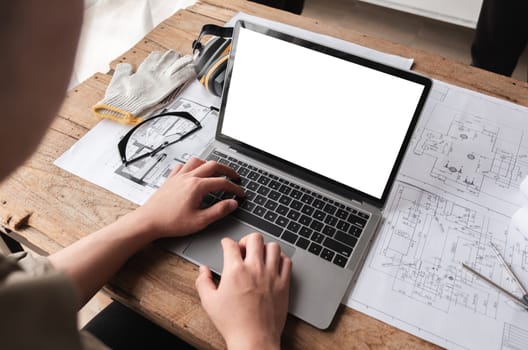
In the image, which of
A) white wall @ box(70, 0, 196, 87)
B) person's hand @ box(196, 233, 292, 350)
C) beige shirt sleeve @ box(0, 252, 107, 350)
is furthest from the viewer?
white wall @ box(70, 0, 196, 87)

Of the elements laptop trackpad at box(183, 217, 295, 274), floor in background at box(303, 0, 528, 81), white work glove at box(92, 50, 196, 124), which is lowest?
floor in background at box(303, 0, 528, 81)

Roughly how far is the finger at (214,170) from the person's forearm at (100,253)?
13 cm

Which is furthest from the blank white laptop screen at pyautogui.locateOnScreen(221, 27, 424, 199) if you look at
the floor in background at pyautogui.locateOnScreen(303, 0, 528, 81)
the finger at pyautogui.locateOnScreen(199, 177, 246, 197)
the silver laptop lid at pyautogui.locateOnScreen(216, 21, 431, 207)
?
the floor in background at pyautogui.locateOnScreen(303, 0, 528, 81)

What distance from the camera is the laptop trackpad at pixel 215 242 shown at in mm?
681

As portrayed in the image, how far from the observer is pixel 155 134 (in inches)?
34.9

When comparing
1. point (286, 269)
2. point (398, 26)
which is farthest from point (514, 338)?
point (398, 26)

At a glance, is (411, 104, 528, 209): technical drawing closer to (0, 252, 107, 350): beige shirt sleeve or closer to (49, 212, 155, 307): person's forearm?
(49, 212, 155, 307): person's forearm

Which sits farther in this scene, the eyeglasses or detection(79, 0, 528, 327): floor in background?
detection(79, 0, 528, 327): floor in background

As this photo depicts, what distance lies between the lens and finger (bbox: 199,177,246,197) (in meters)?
0.73

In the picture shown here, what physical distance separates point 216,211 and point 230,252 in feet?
0.25

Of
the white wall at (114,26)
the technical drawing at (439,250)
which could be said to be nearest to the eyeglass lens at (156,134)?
the technical drawing at (439,250)

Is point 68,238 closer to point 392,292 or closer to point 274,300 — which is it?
point 274,300

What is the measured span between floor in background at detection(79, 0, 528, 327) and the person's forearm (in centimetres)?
184

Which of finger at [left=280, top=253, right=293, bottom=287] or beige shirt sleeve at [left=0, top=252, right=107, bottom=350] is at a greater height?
beige shirt sleeve at [left=0, top=252, right=107, bottom=350]
